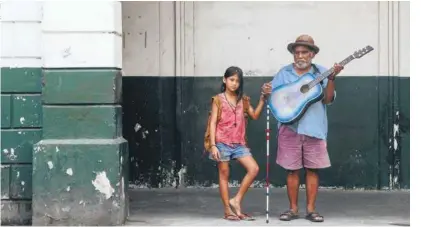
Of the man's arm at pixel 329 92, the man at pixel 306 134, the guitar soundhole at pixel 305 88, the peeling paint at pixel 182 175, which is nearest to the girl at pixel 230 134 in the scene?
the man at pixel 306 134

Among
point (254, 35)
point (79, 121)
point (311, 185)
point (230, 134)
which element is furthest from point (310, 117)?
point (254, 35)

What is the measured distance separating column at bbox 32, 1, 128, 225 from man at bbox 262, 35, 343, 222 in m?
1.69

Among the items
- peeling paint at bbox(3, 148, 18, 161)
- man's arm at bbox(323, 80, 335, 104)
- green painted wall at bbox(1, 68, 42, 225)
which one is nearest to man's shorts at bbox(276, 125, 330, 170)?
man's arm at bbox(323, 80, 335, 104)

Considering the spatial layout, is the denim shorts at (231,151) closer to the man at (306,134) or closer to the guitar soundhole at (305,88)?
the man at (306,134)

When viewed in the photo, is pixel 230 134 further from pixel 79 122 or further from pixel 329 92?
pixel 79 122

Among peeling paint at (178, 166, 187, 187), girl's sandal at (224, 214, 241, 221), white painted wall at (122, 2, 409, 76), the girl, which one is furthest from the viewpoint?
peeling paint at (178, 166, 187, 187)

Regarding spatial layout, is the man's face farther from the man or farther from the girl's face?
the girl's face

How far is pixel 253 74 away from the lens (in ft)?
35.5

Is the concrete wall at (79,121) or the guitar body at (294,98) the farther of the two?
the guitar body at (294,98)

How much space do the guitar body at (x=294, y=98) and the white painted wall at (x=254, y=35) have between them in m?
2.32

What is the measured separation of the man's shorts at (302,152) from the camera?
850cm

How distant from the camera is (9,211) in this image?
28.5ft

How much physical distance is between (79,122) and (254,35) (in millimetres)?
3347

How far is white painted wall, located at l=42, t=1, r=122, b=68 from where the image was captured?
8.23 metres
